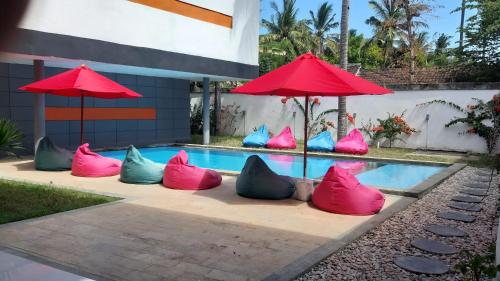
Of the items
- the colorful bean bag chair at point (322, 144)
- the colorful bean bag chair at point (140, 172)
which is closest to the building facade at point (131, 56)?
the colorful bean bag chair at point (140, 172)

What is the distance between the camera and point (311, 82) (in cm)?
658

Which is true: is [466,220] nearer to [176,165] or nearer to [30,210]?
[176,165]

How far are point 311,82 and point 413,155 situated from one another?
8675mm

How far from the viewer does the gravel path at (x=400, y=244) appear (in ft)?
13.5

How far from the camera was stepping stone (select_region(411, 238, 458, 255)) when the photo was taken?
4762 mm

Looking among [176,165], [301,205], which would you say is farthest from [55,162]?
[301,205]

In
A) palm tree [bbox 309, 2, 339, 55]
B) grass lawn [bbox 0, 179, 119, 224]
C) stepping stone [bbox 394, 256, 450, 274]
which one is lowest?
stepping stone [bbox 394, 256, 450, 274]

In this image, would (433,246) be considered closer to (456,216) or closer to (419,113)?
(456,216)

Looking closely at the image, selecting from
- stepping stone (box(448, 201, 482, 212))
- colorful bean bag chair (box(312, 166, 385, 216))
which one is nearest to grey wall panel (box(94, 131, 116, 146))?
colorful bean bag chair (box(312, 166, 385, 216))

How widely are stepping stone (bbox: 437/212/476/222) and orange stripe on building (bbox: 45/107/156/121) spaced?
40.1ft

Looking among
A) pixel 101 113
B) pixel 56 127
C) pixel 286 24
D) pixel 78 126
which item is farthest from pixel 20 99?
pixel 286 24

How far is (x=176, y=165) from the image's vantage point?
8.41m

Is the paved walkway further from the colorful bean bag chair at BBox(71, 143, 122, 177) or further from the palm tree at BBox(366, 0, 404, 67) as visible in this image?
the palm tree at BBox(366, 0, 404, 67)

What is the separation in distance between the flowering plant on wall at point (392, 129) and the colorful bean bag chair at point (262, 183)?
404 inches
